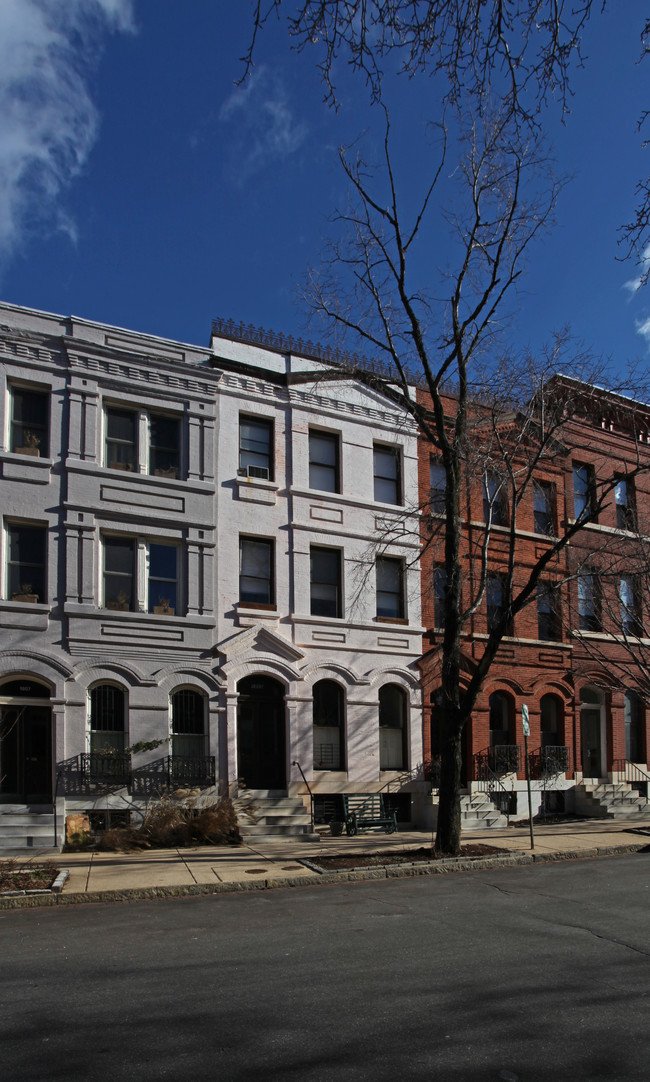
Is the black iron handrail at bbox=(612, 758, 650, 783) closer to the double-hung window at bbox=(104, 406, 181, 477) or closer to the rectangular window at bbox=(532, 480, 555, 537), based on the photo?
the rectangular window at bbox=(532, 480, 555, 537)

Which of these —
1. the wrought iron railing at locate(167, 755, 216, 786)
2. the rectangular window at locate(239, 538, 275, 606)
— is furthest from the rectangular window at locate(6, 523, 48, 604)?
the rectangular window at locate(239, 538, 275, 606)

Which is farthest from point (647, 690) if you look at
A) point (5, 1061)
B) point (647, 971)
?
point (5, 1061)

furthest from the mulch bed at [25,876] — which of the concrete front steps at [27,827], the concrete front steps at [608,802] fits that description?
the concrete front steps at [608,802]

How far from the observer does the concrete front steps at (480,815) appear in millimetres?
21969

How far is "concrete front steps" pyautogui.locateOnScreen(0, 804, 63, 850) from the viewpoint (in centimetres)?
1688

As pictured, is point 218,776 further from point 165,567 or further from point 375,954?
point 375,954

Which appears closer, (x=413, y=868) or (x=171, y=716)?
(x=413, y=868)

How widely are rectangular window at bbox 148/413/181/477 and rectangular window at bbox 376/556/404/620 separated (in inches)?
239

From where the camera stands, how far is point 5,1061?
582cm

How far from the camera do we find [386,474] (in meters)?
25.0

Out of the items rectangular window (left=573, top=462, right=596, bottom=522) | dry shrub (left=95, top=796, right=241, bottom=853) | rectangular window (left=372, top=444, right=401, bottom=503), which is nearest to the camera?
dry shrub (left=95, top=796, right=241, bottom=853)

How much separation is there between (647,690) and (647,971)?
59.6 feet

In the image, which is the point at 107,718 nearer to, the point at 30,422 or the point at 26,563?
the point at 26,563

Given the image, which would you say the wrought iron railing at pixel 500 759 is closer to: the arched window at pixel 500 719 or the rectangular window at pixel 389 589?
the arched window at pixel 500 719
